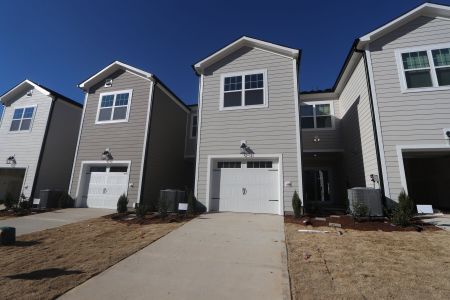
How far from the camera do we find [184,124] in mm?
15953

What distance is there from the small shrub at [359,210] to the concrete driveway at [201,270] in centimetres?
290

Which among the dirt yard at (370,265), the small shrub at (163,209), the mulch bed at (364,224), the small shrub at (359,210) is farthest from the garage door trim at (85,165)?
the small shrub at (359,210)

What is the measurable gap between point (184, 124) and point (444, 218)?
13.1m

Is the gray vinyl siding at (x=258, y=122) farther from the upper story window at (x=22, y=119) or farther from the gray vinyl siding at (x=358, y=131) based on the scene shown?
the upper story window at (x=22, y=119)

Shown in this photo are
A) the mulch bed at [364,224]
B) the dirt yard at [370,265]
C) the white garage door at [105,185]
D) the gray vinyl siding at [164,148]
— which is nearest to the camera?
the dirt yard at [370,265]

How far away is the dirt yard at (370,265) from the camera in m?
3.40

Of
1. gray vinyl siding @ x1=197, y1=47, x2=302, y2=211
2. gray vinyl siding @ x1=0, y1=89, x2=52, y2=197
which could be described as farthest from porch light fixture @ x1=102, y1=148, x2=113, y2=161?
gray vinyl siding @ x1=197, y1=47, x2=302, y2=211

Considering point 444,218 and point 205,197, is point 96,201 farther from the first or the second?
point 444,218

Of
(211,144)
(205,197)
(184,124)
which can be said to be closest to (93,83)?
(184,124)

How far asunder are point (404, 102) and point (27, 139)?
61.3 ft

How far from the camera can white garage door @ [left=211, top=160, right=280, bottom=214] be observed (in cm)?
980

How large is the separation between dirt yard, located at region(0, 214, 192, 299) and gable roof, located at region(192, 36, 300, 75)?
24.4 feet

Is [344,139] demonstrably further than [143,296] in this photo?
Yes

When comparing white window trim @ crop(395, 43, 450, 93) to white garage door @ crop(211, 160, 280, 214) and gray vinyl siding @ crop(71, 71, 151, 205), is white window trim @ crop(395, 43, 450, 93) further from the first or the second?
gray vinyl siding @ crop(71, 71, 151, 205)
